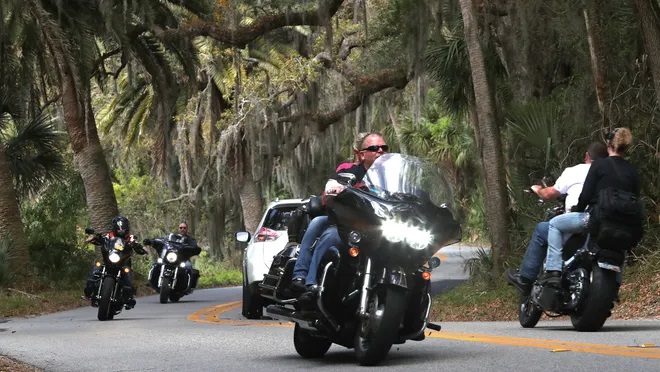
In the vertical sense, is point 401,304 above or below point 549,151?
below

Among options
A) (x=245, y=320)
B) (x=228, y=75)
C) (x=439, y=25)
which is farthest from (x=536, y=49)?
(x=228, y=75)

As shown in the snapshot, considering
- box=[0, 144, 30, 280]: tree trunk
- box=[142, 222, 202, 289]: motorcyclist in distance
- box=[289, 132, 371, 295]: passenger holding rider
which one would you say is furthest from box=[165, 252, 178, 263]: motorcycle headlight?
box=[289, 132, 371, 295]: passenger holding rider

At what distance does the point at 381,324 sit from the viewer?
838cm

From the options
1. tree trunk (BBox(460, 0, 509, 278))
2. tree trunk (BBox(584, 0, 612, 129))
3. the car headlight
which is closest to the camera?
the car headlight

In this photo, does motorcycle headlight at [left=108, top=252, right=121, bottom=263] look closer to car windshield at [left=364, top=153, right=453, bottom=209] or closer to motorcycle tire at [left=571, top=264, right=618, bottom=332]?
motorcycle tire at [left=571, top=264, right=618, bottom=332]

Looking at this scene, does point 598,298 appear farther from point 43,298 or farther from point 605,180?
point 43,298

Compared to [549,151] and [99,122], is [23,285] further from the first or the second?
[99,122]

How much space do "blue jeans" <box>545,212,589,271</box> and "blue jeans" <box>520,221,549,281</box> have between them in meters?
0.21

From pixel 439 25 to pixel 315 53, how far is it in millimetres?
11983

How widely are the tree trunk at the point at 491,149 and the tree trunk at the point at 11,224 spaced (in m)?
11.2

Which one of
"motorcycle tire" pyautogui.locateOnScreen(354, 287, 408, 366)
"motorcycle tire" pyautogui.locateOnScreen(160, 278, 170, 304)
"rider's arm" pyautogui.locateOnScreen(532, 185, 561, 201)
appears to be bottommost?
"motorcycle tire" pyautogui.locateOnScreen(354, 287, 408, 366)

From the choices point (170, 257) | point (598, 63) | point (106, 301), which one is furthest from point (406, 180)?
point (170, 257)

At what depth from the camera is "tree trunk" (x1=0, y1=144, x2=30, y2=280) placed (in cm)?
2541

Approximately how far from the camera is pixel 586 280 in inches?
437
